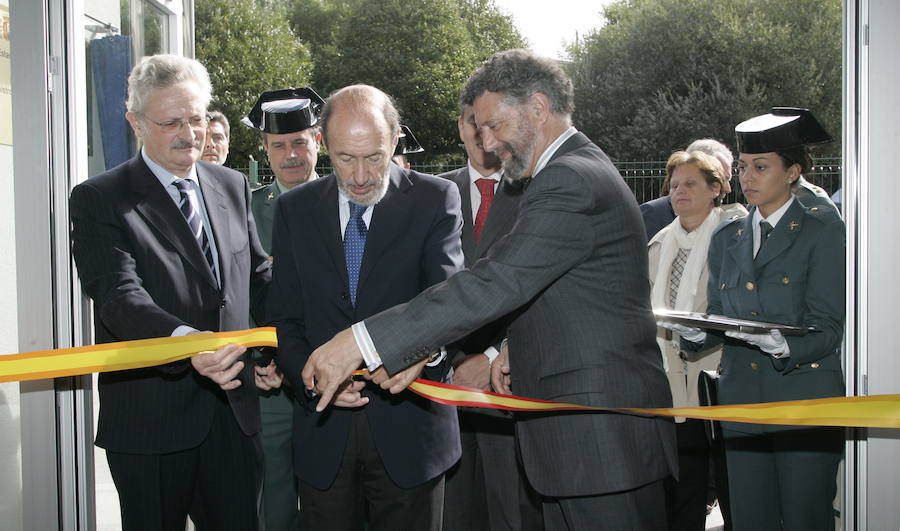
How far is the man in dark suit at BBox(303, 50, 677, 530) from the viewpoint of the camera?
231cm

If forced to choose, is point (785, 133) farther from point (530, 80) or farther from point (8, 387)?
→ point (8, 387)

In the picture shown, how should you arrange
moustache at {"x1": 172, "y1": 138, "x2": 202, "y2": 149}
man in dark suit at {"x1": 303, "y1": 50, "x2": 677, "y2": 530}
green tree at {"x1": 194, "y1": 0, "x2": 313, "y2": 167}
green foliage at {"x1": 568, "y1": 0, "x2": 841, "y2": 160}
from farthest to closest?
green tree at {"x1": 194, "y1": 0, "x2": 313, "y2": 167} < green foliage at {"x1": 568, "y1": 0, "x2": 841, "y2": 160} < moustache at {"x1": 172, "y1": 138, "x2": 202, "y2": 149} < man in dark suit at {"x1": 303, "y1": 50, "x2": 677, "y2": 530}

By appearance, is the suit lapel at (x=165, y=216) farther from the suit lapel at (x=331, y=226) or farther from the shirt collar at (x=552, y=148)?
the shirt collar at (x=552, y=148)

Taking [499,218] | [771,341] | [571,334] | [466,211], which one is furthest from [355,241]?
[771,341]

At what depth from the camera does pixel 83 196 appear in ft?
8.95

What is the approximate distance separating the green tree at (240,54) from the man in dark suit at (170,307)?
22329 millimetres

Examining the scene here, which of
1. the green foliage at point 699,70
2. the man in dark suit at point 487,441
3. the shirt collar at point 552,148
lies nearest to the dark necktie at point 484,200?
the man in dark suit at point 487,441

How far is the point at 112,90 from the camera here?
12.5 feet

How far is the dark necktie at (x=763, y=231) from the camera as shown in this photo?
Answer: 345cm

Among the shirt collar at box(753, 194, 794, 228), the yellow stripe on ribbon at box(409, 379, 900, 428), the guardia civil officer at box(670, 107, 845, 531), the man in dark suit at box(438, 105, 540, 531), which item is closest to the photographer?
the yellow stripe on ribbon at box(409, 379, 900, 428)

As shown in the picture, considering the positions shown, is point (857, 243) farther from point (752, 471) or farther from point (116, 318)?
point (116, 318)

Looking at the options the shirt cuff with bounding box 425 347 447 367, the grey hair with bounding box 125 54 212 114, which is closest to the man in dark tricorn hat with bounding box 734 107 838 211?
the shirt cuff with bounding box 425 347 447 367

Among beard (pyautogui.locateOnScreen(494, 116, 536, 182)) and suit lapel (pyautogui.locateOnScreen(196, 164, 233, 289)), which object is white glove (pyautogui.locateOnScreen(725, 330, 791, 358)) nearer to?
beard (pyautogui.locateOnScreen(494, 116, 536, 182))

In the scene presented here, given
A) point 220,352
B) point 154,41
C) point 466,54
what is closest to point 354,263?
point 220,352
